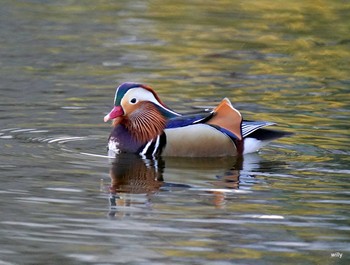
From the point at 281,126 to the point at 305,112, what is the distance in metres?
0.81

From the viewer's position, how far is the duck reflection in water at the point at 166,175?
8.82 metres

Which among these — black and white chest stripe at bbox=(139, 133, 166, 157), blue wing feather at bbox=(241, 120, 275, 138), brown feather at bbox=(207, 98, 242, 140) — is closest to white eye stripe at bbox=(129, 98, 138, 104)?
black and white chest stripe at bbox=(139, 133, 166, 157)

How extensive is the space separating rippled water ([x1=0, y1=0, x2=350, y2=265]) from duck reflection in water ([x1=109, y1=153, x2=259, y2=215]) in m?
0.02

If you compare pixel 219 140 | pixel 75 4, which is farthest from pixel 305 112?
pixel 75 4

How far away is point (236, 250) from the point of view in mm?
7203

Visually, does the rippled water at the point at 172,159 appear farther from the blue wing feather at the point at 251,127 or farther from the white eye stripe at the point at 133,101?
the white eye stripe at the point at 133,101

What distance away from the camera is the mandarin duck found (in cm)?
1027

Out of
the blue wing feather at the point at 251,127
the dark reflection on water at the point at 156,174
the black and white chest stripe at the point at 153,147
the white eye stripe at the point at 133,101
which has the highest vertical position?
the white eye stripe at the point at 133,101

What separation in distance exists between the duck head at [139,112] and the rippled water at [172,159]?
1.03ft

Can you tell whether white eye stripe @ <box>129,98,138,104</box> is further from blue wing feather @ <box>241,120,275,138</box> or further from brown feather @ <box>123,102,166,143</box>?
blue wing feather @ <box>241,120,275,138</box>

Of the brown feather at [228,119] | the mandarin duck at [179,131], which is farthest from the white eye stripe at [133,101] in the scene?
the brown feather at [228,119]

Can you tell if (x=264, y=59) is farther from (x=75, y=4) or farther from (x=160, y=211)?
(x=160, y=211)

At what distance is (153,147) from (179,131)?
259mm

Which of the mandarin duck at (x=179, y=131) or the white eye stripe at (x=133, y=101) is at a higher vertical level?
the white eye stripe at (x=133, y=101)
